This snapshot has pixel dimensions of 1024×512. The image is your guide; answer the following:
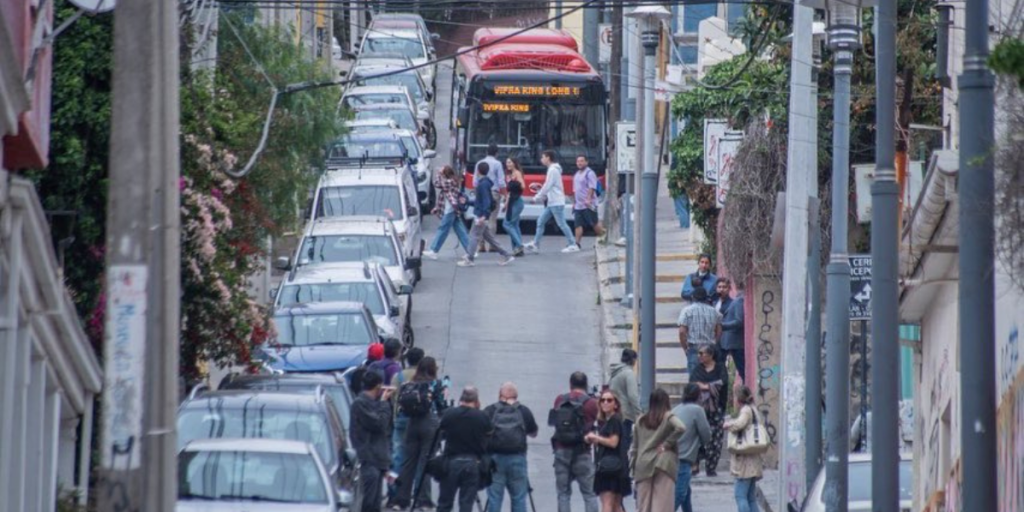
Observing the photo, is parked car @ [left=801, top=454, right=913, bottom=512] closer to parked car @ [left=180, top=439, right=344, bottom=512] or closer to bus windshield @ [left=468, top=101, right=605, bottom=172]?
parked car @ [left=180, top=439, right=344, bottom=512]

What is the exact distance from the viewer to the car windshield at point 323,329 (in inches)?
947

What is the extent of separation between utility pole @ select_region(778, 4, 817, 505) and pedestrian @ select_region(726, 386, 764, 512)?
58 centimetres

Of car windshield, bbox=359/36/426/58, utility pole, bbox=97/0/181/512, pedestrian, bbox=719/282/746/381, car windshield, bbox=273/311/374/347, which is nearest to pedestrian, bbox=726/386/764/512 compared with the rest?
pedestrian, bbox=719/282/746/381

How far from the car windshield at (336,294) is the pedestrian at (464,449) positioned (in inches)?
343

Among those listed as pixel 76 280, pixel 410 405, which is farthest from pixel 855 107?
pixel 76 280

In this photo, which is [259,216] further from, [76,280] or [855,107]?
[855,107]

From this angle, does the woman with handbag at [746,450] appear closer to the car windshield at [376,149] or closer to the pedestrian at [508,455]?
the pedestrian at [508,455]

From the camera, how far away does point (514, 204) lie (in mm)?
35375

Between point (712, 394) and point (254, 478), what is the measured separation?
8552 mm

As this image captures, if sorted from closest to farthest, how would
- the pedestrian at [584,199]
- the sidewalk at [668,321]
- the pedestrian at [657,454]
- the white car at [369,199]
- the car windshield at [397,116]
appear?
the pedestrian at [657,454]
the sidewalk at [668,321]
the white car at [369,199]
the pedestrian at [584,199]
the car windshield at [397,116]

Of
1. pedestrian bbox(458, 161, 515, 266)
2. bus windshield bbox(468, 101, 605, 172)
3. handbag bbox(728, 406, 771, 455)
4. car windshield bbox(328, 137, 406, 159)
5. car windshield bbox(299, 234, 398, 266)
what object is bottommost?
handbag bbox(728, 406, 771, 455)

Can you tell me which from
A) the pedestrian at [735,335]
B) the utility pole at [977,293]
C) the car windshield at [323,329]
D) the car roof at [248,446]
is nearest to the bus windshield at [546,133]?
the pedestrian at [735,335]

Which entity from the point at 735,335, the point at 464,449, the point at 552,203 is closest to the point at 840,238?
the point at 464,449

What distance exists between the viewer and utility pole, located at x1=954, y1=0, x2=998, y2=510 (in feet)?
31.4
